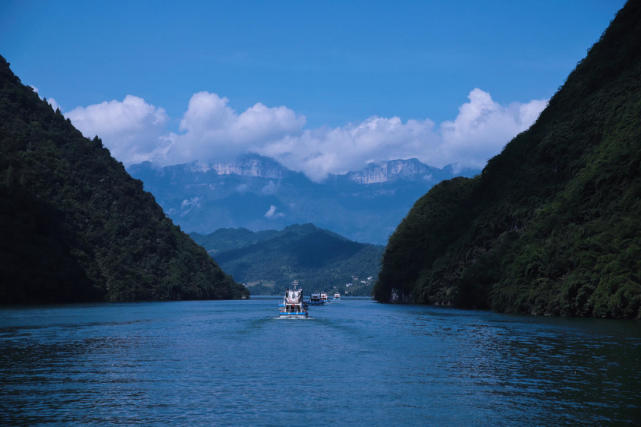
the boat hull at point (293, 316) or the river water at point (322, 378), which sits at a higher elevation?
the boat hull at point (293, 316)

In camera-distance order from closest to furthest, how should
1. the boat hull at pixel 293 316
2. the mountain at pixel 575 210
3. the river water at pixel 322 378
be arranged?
the river water at pixel 322 378 → the mountain at pixel 575 210 → the boat hull at pixel 293 316

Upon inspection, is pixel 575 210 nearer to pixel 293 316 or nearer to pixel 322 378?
pixel 293 316

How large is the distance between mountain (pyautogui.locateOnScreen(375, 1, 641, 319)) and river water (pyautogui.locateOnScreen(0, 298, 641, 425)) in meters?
30.9

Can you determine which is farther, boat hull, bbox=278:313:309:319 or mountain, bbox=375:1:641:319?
boat hull, bbox=278:313:309:319

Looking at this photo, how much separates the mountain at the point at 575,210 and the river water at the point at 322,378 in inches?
1217

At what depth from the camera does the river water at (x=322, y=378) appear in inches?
1357

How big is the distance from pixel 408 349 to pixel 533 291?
233ft

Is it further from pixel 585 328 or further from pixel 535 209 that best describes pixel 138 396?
pixel 535 209

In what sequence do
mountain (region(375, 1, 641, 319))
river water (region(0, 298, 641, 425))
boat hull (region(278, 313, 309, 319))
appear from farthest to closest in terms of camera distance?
1. boat hull (region(278, 313, 309, 319))
2. mountain (region(375, 1, 641, 319))
3. river water (region(0, 298, 641, 425))

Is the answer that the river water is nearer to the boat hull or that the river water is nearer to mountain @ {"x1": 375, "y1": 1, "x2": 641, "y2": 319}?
mountain @ {"x1": 375, "y1": 1, "x2": 641, "y2": 319}

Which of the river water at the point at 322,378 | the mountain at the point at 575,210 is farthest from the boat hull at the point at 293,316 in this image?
the river water at the point at 322,378

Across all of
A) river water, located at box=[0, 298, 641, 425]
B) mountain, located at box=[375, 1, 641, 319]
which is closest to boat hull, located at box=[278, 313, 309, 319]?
mountain, located at box=[375, 1, 641, 319]

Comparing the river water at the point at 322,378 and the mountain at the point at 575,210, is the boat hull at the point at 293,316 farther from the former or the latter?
the river water at the point at 322,378

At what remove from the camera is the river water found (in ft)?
113
